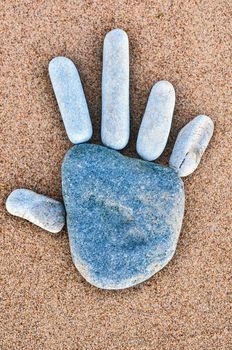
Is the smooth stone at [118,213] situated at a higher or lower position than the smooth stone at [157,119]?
lower

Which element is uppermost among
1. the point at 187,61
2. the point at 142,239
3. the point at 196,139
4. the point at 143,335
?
the point at 187,61

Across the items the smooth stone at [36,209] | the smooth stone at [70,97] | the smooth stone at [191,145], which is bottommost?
the smooth stone at [36,209]

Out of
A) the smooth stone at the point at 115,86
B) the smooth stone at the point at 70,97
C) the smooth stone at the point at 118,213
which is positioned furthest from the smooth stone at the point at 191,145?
the smooth stone at the point at 70,97

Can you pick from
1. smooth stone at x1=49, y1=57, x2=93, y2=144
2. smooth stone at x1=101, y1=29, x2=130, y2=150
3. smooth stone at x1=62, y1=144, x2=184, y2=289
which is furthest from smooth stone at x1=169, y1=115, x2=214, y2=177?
smooth stone at x1=49, y1=57, x2=93, y2=144

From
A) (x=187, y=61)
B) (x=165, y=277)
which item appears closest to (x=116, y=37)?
(x=187, y=61)

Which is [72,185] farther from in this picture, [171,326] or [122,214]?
[171,326]

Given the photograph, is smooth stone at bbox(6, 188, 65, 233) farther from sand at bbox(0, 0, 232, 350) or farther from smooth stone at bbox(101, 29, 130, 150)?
smooth stone at bbox(101, 29, 130, 150)

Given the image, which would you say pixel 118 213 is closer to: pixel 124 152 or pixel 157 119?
pixel 124 152

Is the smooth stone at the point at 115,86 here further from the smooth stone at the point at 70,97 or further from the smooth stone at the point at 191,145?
the smooth stone at the point at 191,145
